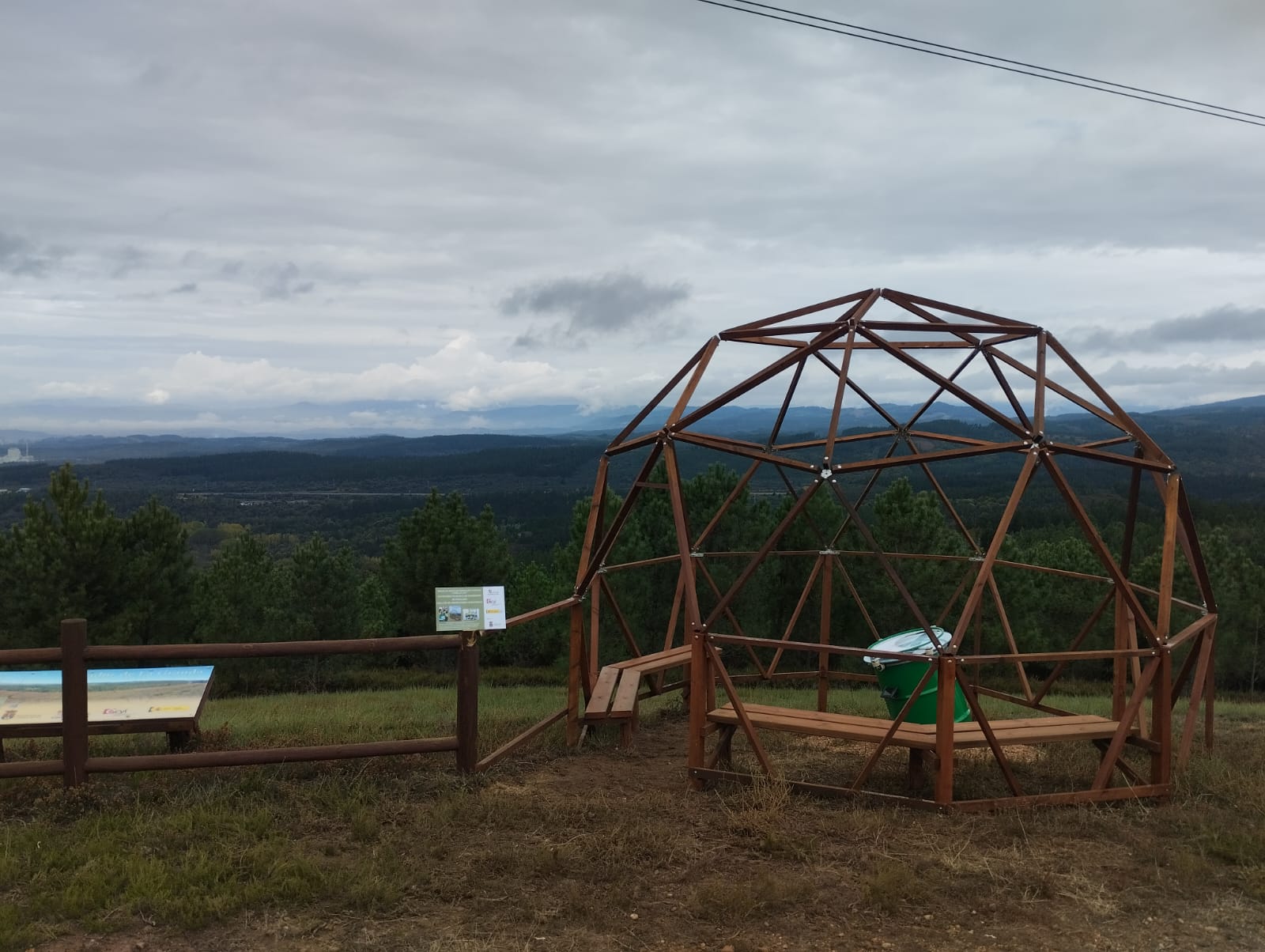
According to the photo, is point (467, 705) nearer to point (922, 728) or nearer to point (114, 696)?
point (114, 696)

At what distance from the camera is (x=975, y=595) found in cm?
611

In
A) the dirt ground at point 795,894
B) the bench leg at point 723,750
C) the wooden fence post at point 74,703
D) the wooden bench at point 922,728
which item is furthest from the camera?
the bench leg at point 723,750

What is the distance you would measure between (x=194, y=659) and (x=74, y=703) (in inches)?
33.2

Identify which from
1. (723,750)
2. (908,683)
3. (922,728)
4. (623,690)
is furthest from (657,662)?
(922,728)

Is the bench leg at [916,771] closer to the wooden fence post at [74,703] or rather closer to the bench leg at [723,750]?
the bench leg at [723,750]

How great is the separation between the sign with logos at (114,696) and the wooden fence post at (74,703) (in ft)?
0.68

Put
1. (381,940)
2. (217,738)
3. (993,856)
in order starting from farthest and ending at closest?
(217,738) → (993,856) → (381,940)

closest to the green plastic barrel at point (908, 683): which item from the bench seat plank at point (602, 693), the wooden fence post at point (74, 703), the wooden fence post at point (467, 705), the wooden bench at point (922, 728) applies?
the wooden bench at point (922, 728)

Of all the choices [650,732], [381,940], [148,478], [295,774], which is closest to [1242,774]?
[650,732]

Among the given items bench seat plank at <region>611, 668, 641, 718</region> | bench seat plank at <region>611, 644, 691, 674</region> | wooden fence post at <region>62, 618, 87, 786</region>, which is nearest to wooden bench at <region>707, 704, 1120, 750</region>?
bench seat plank at <region>611, 668, 641, 718</region>

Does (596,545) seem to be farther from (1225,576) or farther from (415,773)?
(1225,576)

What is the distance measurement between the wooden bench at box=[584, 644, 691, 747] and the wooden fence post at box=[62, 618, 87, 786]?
11.9 feet

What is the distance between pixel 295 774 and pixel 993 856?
15.6ft

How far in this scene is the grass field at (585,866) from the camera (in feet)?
14.8
